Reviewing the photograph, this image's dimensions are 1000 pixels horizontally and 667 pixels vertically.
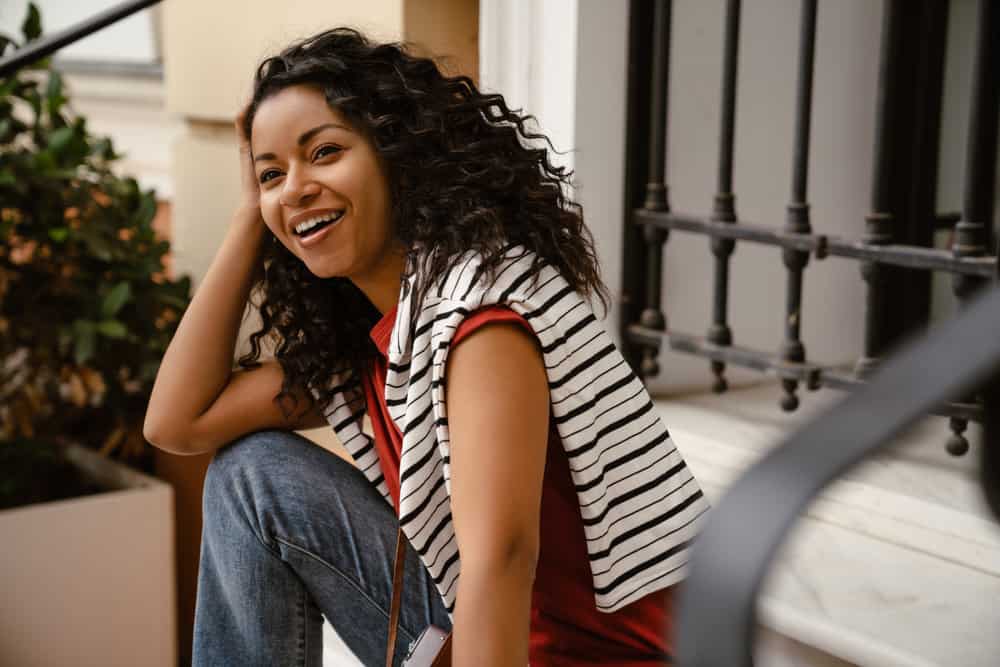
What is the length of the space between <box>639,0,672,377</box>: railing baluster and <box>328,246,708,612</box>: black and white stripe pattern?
0.77m

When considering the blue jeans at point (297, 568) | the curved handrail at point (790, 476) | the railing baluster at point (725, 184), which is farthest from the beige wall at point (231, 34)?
the curved handrail at point (790, 476)

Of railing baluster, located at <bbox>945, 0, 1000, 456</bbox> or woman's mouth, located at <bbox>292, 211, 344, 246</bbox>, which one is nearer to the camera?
woman's mouth, located at <bbox>292, 211, 344, 246</bbox>

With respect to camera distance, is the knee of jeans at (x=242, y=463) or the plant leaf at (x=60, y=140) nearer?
the knee of jeans at (x=242, y=463)

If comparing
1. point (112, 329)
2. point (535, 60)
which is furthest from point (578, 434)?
point (112, 329)

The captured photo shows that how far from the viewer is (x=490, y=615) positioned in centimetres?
110

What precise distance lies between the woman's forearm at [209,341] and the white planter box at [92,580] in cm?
85

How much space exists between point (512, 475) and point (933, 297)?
150cm

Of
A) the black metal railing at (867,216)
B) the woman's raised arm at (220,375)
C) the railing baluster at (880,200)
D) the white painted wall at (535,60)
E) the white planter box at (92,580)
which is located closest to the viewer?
the woman's raised arm at (220,375)

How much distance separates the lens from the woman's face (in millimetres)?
1346

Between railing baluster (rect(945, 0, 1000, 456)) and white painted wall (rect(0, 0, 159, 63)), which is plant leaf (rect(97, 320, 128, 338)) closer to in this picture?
white painted wall (rect(0, 0, 159, 63))

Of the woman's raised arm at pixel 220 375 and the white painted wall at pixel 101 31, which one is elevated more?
the white painted wall at pixel 101 31

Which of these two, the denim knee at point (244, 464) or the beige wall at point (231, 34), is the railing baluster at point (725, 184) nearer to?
the beige wall at point (231, 34)

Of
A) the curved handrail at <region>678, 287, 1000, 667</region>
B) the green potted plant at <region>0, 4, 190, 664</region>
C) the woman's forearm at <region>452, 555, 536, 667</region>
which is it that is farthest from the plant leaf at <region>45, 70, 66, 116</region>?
the curved handrail at <region>678, 287, 1000, 667</region>

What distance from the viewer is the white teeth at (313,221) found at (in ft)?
4.45
